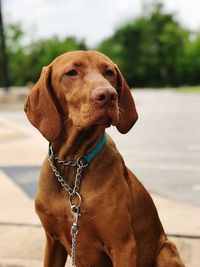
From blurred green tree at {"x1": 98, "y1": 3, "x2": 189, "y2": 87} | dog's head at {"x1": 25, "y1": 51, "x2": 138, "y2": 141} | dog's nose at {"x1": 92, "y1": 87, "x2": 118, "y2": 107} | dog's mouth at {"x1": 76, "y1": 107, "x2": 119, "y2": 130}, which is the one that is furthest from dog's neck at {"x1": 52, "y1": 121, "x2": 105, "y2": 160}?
blurred green tree at {"x1": 98, "y1": 3, "x2": 189, "y2": 87}

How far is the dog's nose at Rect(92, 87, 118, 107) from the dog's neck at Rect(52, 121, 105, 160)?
1.29 feet

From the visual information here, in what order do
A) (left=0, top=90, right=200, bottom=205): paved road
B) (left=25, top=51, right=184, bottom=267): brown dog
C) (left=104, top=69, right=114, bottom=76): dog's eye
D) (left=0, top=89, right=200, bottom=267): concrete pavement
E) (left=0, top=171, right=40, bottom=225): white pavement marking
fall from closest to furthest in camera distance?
(left=25, top=51, right=184, bottom=267): brown dog, (left=104, top=69, right=114, bottom=76): dog's eye, (left=0, top=89, right=200, bottom=267): concrete pavement, (left=0, top=171, right=40, bottom=225): white pavement marking, (left=0, top=90, right=200, bottom=205): paved road

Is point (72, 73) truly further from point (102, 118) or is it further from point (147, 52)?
point (147, 52)

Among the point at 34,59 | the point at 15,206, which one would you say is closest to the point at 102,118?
the point at 15,206

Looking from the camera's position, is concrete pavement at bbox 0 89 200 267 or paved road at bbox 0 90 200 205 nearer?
concrete pavement at bbox 0 89 200 267

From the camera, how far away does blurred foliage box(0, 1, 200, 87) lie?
6469cm

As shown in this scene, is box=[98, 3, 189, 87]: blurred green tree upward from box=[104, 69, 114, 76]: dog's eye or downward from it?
downward

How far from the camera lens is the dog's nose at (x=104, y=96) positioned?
2.59 m

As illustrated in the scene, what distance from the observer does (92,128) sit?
301 cm

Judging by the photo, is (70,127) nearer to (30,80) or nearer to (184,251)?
(184,251)

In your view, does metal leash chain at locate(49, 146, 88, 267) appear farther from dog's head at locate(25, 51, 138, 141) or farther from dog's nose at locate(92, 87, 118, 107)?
dog's nose at locate(92, 87, 118, 107)

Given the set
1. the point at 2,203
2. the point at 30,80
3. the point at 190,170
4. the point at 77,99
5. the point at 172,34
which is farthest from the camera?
the point at 172,34

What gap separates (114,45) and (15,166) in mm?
66429

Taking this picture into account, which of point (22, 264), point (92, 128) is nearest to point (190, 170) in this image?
point (22, 264)
